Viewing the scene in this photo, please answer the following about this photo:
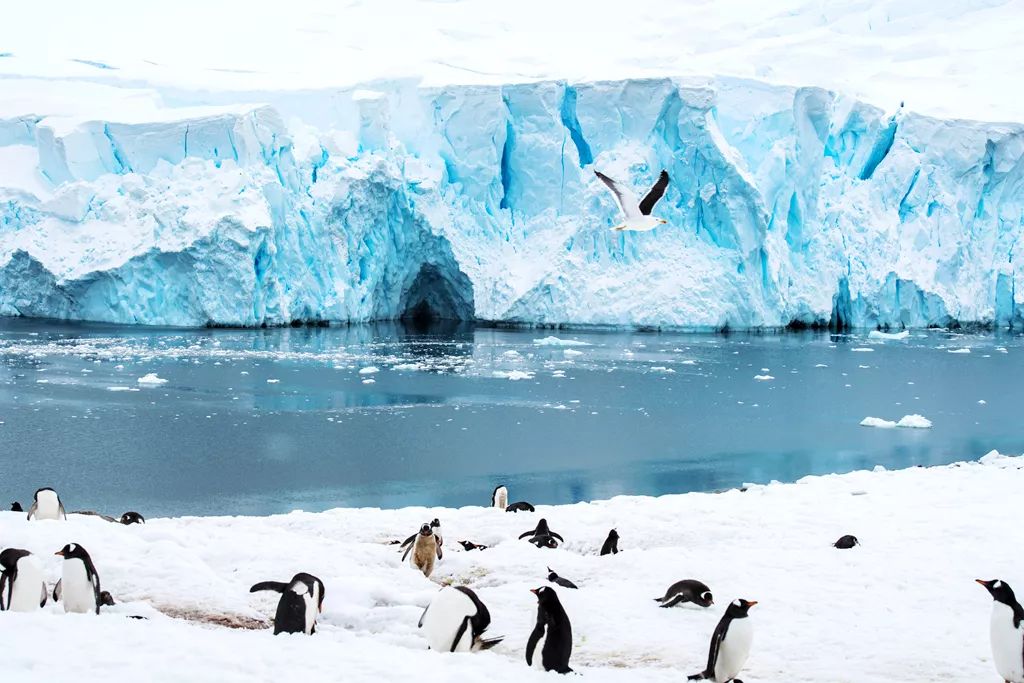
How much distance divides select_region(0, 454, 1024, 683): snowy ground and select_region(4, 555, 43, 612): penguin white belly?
0.42 meters

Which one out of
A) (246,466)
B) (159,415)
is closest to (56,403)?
(159,415)

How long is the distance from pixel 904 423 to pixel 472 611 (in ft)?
46.3

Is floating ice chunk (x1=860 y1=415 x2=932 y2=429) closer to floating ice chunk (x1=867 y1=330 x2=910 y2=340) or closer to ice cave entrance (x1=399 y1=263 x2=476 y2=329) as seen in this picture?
floating ice chunk (x1=867 y1=330 x2=910 y2=340)

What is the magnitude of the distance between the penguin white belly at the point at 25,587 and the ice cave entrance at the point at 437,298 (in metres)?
26.1

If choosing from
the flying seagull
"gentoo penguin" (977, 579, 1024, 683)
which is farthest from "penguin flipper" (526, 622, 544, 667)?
the flying seagull

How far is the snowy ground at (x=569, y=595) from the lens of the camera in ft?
12.3

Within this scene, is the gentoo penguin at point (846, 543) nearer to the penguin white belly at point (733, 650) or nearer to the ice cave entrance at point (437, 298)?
the penguin white belly at point (733, 650)

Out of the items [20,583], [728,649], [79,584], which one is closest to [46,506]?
[20,583]

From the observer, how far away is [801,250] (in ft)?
102

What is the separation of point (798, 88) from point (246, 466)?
23105mm

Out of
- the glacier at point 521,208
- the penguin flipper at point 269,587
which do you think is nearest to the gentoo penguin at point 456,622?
the penguin flipper at point 269,587

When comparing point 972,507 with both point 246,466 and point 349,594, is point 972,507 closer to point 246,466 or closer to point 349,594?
point 349,594

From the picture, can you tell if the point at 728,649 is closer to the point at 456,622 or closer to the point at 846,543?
the point at 456,622

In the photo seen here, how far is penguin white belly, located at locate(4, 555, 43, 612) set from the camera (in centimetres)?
459
